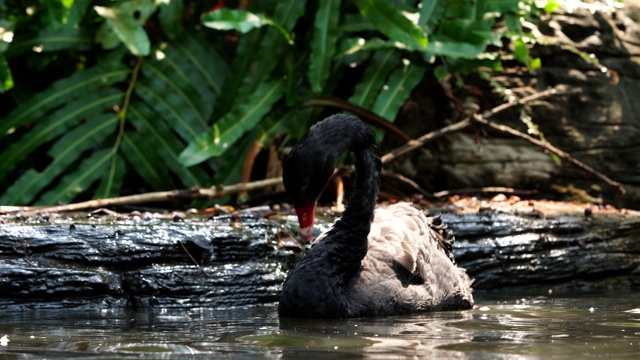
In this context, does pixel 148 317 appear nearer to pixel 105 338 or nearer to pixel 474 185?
pixel 105 338

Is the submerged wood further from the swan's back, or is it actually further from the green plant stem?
the green plant stem

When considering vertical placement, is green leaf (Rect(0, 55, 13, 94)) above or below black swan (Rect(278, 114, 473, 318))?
above

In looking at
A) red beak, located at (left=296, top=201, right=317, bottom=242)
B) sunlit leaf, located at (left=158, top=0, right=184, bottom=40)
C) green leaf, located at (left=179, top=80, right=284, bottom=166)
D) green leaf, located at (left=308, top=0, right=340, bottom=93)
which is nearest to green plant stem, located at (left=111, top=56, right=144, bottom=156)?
sunlit leaf, located at (left=158, top=0, right=184, bottom=40)

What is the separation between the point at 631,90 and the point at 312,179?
5.24 metres

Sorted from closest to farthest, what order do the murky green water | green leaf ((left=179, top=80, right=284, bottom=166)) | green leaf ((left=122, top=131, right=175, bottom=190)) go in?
the murky green water
green leaf ((left=179, top=80, right=284, bottom=166))
green leaf ((left=122, top=131, right=175, bottom=190))

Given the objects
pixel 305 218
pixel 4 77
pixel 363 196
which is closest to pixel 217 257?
pixel 363 196

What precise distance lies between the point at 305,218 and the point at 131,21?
13.2 feet

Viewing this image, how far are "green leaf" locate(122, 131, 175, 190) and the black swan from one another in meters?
3.02

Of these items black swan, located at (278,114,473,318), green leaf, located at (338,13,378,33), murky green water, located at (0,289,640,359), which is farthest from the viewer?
green leaf, located at (338,13,378,33)

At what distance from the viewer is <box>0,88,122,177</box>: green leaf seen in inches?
311

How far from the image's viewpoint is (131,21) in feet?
26.2

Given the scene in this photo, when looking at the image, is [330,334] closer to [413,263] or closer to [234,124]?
[413,263]

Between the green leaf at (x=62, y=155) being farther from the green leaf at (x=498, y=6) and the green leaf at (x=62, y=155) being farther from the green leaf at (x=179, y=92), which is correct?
the green leaf at (x=498, y=6)

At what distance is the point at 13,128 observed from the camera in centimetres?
797
